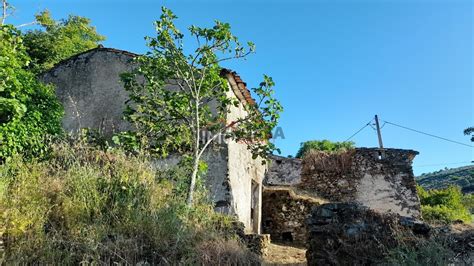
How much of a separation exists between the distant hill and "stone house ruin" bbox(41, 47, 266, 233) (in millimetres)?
28392

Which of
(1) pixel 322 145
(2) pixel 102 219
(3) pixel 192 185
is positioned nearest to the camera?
(2) pixel 102 219

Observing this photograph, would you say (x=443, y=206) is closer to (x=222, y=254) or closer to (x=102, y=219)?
(x=222, y=254)

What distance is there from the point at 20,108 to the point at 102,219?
A: 158 inches

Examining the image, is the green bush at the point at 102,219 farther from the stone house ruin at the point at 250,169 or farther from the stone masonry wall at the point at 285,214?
the stone masonry wall at the point at 285,214

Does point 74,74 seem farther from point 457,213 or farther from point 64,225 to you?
point 457,213

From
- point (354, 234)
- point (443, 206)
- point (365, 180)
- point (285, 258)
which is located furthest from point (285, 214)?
point (443, 206)

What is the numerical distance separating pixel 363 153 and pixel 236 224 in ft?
33.5

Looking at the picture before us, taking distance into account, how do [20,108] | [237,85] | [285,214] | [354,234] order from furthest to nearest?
[285,214] < [237,85] < [20,108] < [354,234]

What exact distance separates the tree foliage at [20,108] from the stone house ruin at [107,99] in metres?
A: 1.39

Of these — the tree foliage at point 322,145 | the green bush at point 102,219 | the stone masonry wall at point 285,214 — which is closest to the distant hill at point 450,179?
the tree foliage at point 322,145

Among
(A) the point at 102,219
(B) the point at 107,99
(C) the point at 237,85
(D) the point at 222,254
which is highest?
(C) the point at 237,85

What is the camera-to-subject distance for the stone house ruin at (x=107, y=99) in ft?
33.2

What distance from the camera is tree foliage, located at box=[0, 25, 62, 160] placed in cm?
716

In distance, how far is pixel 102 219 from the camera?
4668 millimetres
